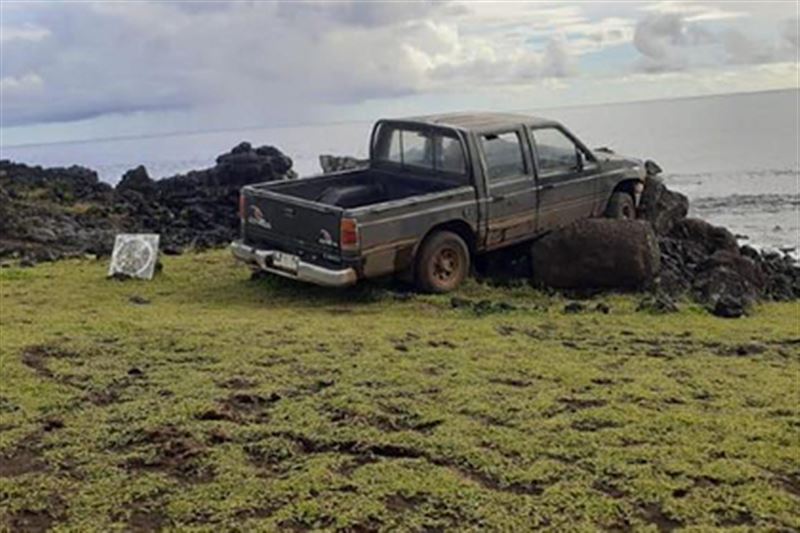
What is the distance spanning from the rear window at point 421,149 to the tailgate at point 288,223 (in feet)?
5.26

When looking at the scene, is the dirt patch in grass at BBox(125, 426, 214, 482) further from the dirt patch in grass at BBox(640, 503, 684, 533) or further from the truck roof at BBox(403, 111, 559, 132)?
the truck roof at BBox(403, 111, 559, 132)

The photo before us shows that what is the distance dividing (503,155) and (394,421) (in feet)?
20.9

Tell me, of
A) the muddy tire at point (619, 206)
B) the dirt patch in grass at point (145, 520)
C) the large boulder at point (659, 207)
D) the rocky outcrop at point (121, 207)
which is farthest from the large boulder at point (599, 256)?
the dirt patch in grass at point (145, 520)

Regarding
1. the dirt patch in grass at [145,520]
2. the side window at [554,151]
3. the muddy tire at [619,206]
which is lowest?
the dirt patch in grass at [145,520]

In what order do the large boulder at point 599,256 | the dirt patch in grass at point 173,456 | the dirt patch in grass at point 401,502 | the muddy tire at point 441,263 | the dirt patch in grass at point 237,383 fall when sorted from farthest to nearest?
1. the large boulder at point 599,256
2. the muddy tire at point 441,263
3. the dirt patch in grass at point 237,383
4. the dirt patch in grass at point 173,456
5. the dirt patch in grass at point 401,502

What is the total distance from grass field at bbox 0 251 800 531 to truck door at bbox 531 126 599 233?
2.54m

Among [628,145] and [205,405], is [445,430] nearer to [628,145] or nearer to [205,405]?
[205,405]

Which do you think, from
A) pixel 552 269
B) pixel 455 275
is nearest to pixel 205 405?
pixel 455 275

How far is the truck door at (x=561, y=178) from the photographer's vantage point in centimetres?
1264

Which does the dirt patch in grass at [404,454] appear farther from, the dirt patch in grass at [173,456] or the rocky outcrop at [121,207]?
the rocky outcrop at [121,207]

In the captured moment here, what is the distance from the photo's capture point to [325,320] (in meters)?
10.1

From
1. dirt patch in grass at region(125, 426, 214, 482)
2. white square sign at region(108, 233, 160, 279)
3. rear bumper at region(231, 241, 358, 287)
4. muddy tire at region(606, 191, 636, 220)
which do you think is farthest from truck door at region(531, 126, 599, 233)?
dirt patch in grass at region(125, 426, 214, 482)

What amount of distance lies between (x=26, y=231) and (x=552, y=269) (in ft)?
30.4

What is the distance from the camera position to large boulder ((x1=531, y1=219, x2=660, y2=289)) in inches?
476
